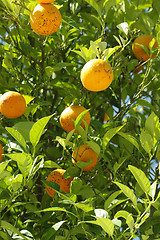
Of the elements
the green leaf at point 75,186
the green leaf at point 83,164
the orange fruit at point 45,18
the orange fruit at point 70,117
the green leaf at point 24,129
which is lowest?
the green leaf at point 75,186

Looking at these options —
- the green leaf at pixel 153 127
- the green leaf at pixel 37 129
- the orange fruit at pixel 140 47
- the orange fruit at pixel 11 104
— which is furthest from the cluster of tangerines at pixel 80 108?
the orange fruit at pixel 140 47

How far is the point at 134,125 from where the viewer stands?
2.08 metres

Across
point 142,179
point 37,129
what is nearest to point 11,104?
point 37,129

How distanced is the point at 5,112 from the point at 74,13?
0.96m

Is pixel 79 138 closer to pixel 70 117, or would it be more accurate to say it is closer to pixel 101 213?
pixel 70 117

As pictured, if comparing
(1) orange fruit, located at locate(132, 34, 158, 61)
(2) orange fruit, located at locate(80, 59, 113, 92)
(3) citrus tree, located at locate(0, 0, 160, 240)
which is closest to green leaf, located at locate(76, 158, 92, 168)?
(3) citrus tree, located at locate(0, 0, 160, 240)

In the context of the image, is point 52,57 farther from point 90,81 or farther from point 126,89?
point 90,81

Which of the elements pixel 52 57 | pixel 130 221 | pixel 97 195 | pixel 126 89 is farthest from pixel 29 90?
pixel 130 221

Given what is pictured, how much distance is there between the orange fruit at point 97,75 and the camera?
52.6 inches

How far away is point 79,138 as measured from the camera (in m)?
1.44

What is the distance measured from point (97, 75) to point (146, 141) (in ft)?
1.01

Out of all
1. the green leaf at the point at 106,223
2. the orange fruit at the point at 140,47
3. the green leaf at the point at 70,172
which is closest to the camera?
the green leaf at the point at 106,223

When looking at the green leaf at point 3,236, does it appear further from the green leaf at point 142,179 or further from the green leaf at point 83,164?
the green leaf at point 142,179

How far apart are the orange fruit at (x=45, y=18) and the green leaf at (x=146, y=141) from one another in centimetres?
52
